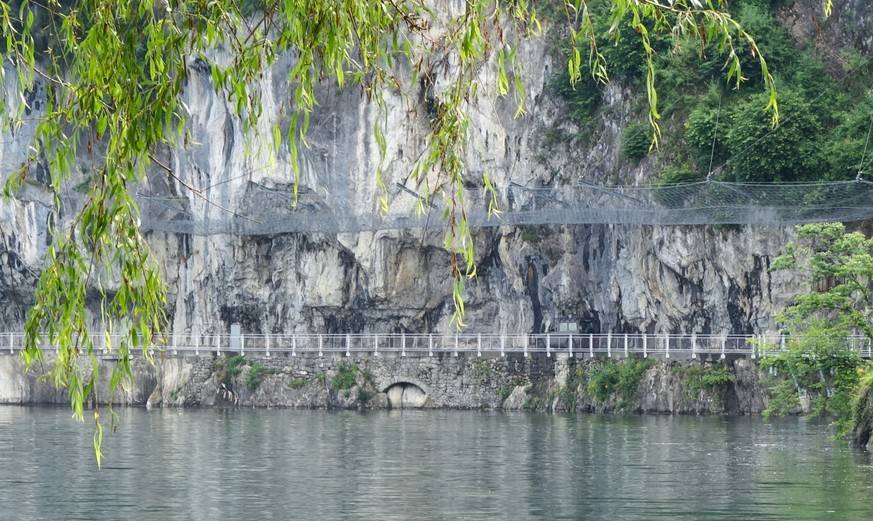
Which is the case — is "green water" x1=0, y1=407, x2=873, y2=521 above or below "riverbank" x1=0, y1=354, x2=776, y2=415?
below

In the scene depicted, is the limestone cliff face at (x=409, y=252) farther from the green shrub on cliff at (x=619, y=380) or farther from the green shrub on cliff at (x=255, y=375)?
the green shrub on cliff at (x=255, y=375)

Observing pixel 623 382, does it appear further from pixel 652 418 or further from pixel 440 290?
pixel 440 290

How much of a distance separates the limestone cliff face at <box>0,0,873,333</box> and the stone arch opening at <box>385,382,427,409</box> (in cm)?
505

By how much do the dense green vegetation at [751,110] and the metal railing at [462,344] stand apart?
687 centimetres

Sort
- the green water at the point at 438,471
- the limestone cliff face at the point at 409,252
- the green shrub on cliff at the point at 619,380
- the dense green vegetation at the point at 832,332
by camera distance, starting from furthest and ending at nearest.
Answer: the limestone cliff face at the point at 409,252 < the green shrub on cliff at the point at 619,380 < the dense green vegetation at the point at 832,332 < the green water at the point at 438,471

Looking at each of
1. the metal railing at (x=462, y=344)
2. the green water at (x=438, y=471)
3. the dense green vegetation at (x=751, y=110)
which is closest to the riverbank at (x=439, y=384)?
the metal railing at (x=462, y=344)

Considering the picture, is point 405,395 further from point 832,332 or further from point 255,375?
point 832,332

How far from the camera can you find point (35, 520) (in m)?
29.6

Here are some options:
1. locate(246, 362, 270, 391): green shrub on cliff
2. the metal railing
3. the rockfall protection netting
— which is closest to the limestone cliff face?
the rockfall protection netting

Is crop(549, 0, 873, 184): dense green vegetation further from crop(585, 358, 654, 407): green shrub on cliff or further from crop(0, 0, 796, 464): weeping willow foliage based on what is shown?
crop(0, 0, 796, 464): weeping willow foliage

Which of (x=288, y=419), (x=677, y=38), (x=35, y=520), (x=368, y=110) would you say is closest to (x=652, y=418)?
(x=288, y=419)

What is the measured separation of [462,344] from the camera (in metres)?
75.4

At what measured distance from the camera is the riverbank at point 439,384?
213ft

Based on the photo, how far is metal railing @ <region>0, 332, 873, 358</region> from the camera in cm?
6681
